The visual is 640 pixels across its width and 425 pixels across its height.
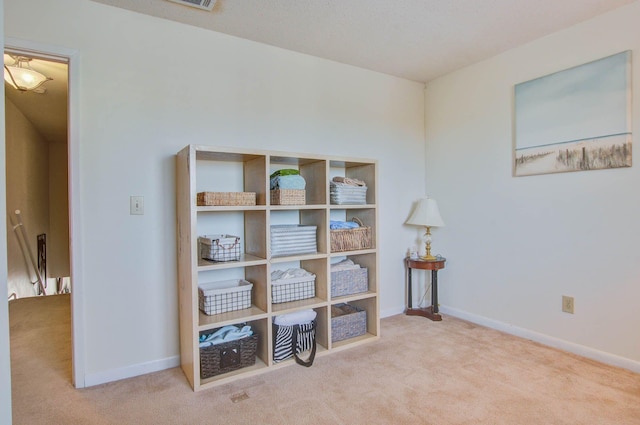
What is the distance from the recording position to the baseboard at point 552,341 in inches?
87.0

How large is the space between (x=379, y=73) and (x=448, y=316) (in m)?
2.35

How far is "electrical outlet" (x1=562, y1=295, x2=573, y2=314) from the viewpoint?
2.45 metres

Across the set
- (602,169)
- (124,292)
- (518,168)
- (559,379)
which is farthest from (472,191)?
(124,292)

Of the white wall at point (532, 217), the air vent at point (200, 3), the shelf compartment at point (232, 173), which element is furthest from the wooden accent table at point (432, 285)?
the air vent at point (200, 3)

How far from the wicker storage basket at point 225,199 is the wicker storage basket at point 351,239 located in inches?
26.2

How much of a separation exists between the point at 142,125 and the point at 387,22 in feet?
5.72

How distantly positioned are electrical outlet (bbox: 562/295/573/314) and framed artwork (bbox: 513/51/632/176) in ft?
2.97

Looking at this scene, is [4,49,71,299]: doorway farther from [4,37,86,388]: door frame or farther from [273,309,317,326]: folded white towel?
[273,309,317,326]: folded white towel

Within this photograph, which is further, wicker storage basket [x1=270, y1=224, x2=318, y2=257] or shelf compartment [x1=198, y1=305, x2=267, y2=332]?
wicker storage basket [x1=270, y1=224, x2=318, y2=257]

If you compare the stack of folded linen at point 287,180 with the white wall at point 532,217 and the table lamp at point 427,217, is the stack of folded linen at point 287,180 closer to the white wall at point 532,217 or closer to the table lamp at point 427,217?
the table lamp at point 427,217

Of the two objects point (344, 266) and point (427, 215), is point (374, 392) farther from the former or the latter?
point (427, 215)

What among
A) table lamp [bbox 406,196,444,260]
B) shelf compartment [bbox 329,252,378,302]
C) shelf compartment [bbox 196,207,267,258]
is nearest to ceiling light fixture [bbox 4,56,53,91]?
shelf compartment [bbox 196,207,267,258]

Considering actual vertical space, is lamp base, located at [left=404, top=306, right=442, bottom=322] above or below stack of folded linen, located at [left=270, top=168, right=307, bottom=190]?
below

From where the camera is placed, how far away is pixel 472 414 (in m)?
1.75
